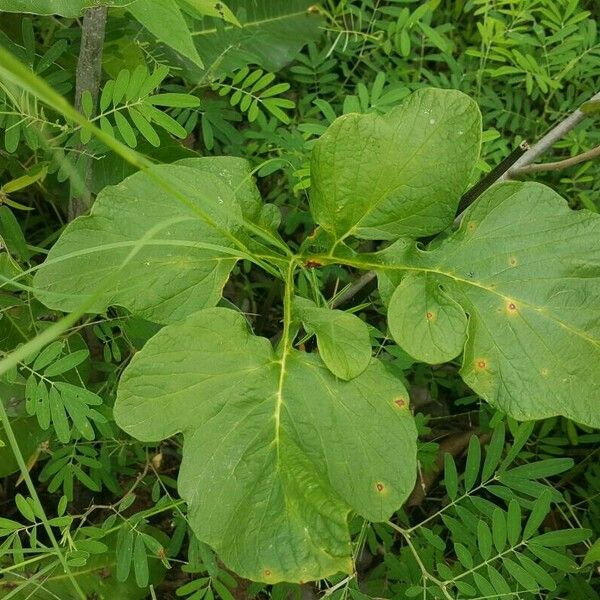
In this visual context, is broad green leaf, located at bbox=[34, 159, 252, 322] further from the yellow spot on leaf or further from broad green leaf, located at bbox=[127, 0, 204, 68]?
the yellow spot on leaf

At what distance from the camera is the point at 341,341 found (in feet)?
3.00

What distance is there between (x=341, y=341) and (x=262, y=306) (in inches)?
25.4

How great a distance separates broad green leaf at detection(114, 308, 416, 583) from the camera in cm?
88

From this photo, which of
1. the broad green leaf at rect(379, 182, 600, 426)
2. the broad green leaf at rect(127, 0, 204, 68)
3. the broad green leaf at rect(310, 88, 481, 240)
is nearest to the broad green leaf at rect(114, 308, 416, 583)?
the broad green leaf at rect(379, 182, 600, 426)

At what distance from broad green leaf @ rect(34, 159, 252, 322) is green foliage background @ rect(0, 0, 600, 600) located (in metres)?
0.10

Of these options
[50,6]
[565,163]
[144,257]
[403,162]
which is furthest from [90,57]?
[565,163]

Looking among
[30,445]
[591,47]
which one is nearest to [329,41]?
[591,47]

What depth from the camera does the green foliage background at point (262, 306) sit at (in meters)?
1.18

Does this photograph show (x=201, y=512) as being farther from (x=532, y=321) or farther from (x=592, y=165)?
(x=592, y=165)

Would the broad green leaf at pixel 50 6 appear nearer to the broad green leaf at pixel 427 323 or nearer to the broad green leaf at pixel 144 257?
the broad green leaf at pixel 144 257

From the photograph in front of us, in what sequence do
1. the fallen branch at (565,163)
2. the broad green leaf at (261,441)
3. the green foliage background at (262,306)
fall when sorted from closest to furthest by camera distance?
the broad green leaf at (261,441), the fallen branch at (565,163), the green foliage background at (262,306)

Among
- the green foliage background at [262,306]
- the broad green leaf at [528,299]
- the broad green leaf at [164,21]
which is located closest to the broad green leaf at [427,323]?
the broad green leaf at [528,299]

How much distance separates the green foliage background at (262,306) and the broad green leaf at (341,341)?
15 cm

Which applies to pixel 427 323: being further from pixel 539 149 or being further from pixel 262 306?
pixel 262 306
